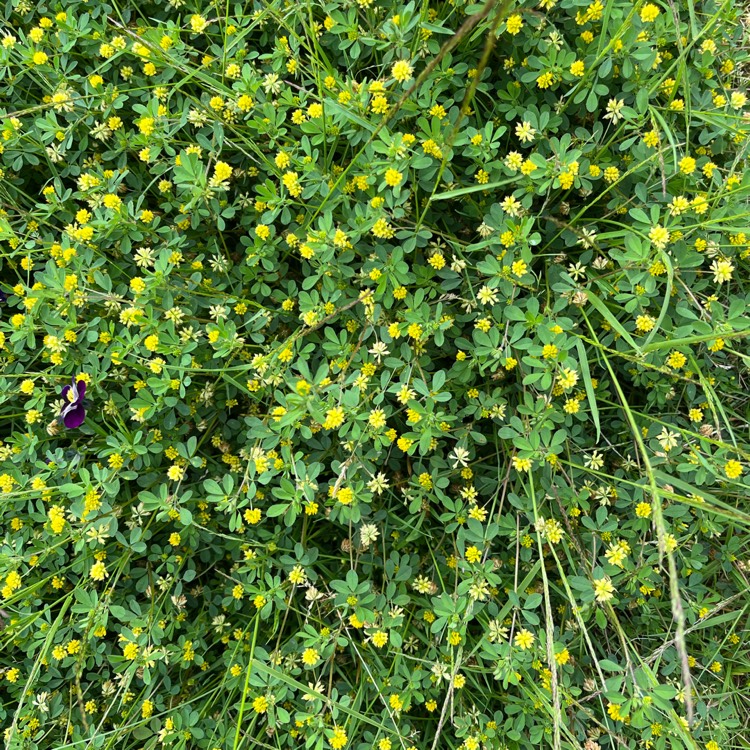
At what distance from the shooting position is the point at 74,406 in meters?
2.03

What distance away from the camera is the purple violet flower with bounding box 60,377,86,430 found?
2008mm

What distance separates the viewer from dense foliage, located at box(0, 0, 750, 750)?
180cm

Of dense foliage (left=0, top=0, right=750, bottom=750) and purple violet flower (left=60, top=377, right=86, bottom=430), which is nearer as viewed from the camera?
dense foliage (left=0, top=0, right=750, bottom=750)

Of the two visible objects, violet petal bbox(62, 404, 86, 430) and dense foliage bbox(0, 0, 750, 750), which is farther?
violet petal bbox(62, 404, 86, 430)

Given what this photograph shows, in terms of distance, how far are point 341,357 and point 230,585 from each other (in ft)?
3.23

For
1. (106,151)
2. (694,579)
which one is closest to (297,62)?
(106,151)

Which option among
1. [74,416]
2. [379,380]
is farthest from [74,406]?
[379,380]

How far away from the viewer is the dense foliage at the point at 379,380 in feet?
5.90

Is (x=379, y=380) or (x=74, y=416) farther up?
(x=379, y=380)

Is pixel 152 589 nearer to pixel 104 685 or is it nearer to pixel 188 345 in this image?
pixel 104 685

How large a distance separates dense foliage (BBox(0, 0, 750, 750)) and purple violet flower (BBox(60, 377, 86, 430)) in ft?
0.06

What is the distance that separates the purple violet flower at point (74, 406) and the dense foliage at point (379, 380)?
2cm

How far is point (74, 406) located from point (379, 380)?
106 cm

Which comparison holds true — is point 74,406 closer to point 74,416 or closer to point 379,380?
point 74,416
